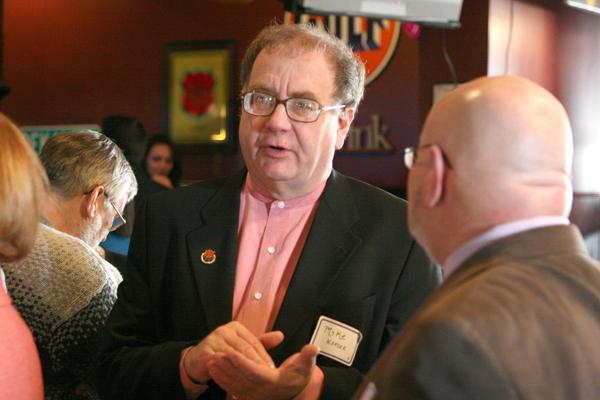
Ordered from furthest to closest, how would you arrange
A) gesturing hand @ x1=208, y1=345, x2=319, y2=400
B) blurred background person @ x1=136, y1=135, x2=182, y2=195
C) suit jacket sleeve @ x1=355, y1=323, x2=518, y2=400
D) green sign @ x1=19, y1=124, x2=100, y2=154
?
green sign @ x1=19, y1=124, x2=100, y2=154
blurred background person @ x1=136, y1=135, x2=182, y2=195
gesturing hand @ x1=208, y1=345, x2=319, y2=400
suit jacket sleeve @ x1=355, y1=323, x2=518, y2=400

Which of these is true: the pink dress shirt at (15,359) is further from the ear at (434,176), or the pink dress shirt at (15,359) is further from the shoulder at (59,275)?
the ear at (434,176)

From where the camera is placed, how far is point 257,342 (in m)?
1.66

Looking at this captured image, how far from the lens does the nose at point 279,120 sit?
1926 mm

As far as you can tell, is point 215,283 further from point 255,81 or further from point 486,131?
point 486,131

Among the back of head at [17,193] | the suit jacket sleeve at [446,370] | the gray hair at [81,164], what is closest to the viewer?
the suit jacket sleeve at [446,370]

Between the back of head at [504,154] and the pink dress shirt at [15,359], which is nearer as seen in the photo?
the back of head at [504,154]

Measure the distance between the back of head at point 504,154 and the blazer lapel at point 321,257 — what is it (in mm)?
702

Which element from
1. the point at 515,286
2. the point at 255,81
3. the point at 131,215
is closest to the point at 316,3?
the point at 131,215

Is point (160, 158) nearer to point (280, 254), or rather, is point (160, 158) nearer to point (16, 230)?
point (280, 254)

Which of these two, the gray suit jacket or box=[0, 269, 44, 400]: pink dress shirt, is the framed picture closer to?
box=[0, 269, 44, 400]: pink dress shirt

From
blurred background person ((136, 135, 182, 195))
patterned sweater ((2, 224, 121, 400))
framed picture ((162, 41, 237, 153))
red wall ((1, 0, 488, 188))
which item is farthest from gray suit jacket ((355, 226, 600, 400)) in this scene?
framed picture ((162, 41, 237, 153))

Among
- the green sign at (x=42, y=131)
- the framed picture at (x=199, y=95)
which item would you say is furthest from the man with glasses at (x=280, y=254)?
the green sign at (x=42, y=131)

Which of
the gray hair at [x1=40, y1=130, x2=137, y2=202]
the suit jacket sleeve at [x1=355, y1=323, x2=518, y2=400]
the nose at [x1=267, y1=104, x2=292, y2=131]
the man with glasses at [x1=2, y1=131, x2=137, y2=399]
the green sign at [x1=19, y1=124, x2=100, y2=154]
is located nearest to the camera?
the suit jacket sleeve at [x1=355, y1=323, x2=518, y2=400]

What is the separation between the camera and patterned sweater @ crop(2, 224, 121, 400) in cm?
203
